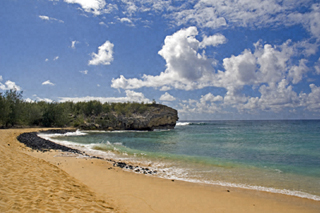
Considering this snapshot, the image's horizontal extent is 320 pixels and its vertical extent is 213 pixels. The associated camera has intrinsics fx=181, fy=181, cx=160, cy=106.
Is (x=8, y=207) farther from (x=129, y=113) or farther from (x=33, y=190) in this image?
(x=129, y=113)

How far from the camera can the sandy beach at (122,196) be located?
5.17m

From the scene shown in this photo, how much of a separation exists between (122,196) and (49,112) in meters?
58.1

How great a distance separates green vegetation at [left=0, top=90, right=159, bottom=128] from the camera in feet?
134

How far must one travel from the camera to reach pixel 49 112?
5516cm

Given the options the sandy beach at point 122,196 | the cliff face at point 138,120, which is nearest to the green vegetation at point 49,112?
the cliff face at point 138,120

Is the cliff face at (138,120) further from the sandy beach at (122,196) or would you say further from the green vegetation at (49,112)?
the sandy beach at (122,196)

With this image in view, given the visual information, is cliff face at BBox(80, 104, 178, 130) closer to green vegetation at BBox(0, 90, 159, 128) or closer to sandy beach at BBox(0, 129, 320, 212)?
green vegetation at BBox(0, 90, 159, 128)

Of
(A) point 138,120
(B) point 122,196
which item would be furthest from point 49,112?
(B) point 122,196

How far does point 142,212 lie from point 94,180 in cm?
402

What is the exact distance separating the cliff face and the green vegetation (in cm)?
33

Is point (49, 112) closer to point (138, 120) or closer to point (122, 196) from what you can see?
point (138, 120)

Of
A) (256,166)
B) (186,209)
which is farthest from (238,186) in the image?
(256,166)

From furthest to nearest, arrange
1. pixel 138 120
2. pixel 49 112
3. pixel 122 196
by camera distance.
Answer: pixel 138 120, pixel 49 112, pixel 122 196

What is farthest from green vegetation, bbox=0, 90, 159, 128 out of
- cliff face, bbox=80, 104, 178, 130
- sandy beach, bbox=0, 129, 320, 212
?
sandy beach, bbox=0, 129, 320, 212
